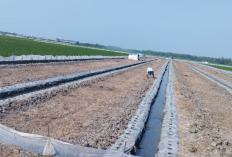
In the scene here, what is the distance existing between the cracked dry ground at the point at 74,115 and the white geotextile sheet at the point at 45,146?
65 centimetres

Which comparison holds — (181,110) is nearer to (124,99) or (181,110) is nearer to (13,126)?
(124,99)

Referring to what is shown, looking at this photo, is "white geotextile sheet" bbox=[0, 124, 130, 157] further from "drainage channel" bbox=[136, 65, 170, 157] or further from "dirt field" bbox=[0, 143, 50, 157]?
"drainage channel" bbox=[136, 65, 170, 157]

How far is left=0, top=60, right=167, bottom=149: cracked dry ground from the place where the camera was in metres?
4.93

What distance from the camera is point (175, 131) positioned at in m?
6.09

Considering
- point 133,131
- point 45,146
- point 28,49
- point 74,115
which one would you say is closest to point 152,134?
point 133,131

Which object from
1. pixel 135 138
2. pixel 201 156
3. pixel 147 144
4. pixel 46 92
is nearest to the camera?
pixel 201 156

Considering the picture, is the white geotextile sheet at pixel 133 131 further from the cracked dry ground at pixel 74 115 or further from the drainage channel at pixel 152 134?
the drainage channel at pixel 152 134

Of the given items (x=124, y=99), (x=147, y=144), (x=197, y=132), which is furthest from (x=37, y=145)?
(x=124, y=99)

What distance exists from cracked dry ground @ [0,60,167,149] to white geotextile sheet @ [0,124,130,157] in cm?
65

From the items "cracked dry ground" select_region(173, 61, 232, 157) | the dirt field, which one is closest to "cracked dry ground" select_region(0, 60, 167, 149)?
the dirt field

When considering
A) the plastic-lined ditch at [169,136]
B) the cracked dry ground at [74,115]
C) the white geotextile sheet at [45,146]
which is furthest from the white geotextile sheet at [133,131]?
the white geotextile sheet at [45,146]

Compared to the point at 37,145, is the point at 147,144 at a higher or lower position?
lower

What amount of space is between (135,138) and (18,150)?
2531 mm

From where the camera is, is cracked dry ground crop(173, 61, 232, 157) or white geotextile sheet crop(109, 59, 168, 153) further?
cracked dry ground crop(173, 61, 232, 157)
